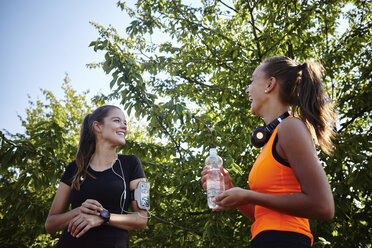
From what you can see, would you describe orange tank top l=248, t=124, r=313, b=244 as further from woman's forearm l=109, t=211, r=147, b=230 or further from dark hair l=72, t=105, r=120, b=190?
dark hair l=72, t=105, r=120, b=190

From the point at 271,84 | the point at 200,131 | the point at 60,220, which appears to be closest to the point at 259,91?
the point at 271,84

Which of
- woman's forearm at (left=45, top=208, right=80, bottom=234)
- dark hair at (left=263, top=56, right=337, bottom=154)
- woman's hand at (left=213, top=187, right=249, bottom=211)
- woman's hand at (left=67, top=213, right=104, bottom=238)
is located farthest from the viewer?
woman's forearm at (left=45, top=208, right=80, bottom=234)

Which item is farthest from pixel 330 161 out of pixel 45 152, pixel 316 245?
pixel 45 152

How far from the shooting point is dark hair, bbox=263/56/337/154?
1.70 metres

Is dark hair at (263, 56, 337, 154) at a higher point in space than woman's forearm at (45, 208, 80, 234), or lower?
higher

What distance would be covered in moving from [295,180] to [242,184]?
3806mm

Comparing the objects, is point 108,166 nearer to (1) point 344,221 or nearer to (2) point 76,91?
(1) point 344,221

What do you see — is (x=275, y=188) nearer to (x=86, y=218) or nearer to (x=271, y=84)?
(x=271, y=84)

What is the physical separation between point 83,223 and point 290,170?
147cm

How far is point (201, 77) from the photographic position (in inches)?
284

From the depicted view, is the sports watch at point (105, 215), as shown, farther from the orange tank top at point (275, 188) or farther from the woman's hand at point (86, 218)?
the orange tank top at point (275, 188)

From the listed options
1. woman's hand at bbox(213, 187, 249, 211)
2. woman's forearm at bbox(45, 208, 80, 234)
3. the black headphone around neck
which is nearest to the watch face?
woman's forearm at bbox(45, 208, 80, 234)

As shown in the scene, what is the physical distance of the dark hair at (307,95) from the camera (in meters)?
1.70

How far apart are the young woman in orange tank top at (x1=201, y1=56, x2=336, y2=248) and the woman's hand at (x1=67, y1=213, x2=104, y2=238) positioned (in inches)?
36.2
